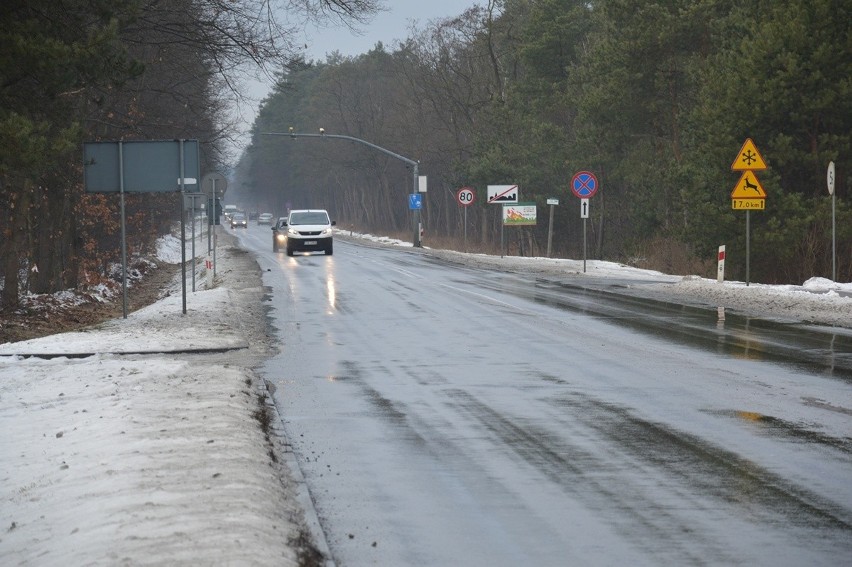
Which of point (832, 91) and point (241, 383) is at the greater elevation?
point (832, 91)

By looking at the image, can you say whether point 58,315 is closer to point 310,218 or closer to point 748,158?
point 748,158

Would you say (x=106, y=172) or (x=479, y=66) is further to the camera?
(x=479, y=66)

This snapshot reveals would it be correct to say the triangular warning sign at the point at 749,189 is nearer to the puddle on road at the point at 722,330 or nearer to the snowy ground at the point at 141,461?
the puddle on road at the point at 722,330

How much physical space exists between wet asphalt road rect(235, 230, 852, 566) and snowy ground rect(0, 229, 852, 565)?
0.39 metres

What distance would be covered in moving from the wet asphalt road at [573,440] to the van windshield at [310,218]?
3393 cm

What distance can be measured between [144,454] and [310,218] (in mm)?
45885

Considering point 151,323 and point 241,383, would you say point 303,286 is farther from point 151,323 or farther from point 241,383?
point 241,383

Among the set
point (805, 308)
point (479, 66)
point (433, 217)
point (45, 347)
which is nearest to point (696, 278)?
point (805, 308)

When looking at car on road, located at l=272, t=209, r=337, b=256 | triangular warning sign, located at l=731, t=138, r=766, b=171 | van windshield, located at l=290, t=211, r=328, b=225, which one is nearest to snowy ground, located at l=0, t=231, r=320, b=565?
triangular warning sign, located at l=731, t=138, r=766, b=171

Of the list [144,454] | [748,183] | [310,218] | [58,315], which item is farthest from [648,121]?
[144,454]

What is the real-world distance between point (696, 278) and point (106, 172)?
17.1m

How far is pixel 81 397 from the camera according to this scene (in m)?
11.9

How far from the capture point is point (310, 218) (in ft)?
178

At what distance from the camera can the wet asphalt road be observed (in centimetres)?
675
